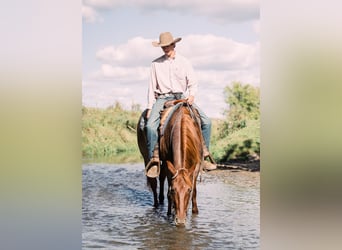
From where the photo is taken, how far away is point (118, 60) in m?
4.18

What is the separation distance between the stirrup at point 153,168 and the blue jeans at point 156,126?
41 millimetres

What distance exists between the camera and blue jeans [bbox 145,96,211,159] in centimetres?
405

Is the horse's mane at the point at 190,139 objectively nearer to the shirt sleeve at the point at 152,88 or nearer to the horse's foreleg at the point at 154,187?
the shirt sleeve at the point at 152,88

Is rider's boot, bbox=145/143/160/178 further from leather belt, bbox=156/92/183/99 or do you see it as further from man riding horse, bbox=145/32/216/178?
leather belt, bbox=156/92/183/99

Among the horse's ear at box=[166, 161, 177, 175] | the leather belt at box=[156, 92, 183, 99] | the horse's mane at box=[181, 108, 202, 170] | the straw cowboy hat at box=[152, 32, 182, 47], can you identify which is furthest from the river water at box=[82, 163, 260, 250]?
the straw cowboy hat at box=[152, 32, 182, 47]

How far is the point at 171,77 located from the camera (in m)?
4.11

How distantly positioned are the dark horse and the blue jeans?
0.14 feet

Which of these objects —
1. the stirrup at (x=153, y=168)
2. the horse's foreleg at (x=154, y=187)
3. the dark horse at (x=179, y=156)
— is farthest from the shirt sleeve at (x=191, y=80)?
the horse's foreleg at (x=154, y=187)

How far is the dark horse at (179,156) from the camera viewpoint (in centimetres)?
A: 377

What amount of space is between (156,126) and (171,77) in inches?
14.5

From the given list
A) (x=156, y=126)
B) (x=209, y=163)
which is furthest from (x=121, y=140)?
(x=209, y=163)
